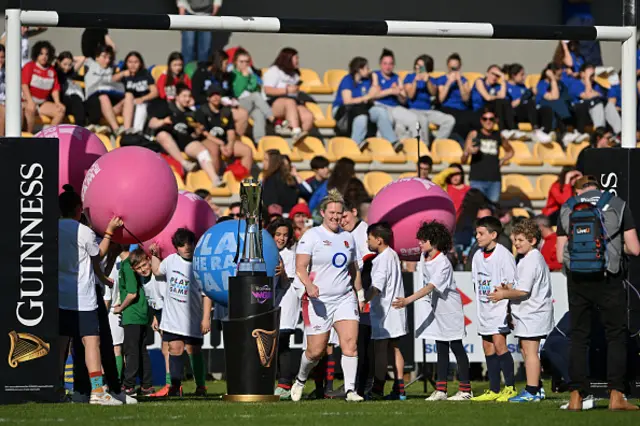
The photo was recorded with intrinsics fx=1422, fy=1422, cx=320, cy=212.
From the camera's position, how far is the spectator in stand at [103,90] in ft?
70.6

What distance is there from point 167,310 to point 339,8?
1162 cm

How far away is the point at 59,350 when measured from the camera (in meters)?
12.6

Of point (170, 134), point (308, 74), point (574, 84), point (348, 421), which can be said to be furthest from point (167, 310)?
point (574, 84)

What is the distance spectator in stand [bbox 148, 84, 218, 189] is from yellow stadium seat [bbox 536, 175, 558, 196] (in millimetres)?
5604

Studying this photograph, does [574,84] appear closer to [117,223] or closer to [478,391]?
[478,391]

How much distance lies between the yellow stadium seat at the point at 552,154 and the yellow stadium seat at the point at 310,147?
3923mm

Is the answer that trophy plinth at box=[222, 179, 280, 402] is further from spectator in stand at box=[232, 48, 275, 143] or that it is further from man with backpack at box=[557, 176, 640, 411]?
spectator in stand at box=[232, 48, 275, 143]

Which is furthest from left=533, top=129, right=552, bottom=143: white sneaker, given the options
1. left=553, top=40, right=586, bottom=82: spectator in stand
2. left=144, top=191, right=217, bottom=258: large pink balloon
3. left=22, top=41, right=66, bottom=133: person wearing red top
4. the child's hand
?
the child's hand

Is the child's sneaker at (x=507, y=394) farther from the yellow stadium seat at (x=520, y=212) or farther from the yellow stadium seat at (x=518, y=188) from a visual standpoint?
the yellow stadium seat at (x=518, y=188)

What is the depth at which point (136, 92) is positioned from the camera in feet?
71.5

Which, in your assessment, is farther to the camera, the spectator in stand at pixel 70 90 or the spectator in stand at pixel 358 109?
the spectator in stand at pixel 358 109

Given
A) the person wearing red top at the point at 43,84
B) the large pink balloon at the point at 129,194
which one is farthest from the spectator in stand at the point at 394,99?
the large pink balloon at the point at 129,194

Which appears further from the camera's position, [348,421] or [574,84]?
[574,84]

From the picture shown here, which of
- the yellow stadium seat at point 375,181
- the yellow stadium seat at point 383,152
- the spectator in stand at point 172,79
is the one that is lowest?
the yellow stadium seat at point 375,181
